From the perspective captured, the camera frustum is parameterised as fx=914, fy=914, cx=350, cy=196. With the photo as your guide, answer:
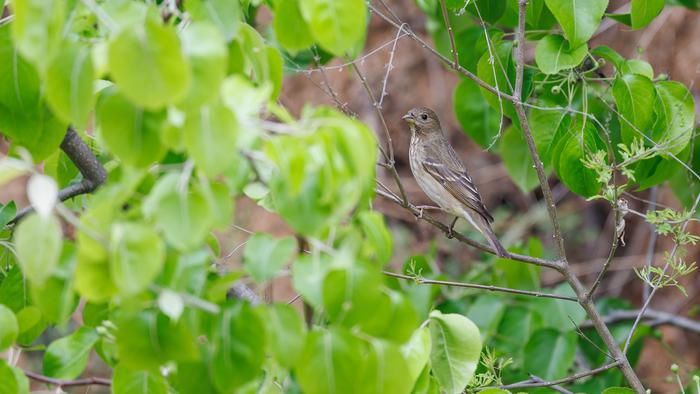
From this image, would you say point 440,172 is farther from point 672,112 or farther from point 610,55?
point 672,112

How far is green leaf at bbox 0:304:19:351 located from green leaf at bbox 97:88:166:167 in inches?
28.3

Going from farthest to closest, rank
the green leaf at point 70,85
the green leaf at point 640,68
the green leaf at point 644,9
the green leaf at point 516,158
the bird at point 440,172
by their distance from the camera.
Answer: the bird at point 440,172, the green leaf at point 516,158, the green leaf at point 640,68, the green leaf at point 644,9, the green leaf at point 70,85

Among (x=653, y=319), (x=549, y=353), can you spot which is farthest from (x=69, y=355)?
(x=653, y=319)

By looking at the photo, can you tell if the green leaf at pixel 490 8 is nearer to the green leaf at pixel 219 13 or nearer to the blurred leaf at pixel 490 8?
the blurred leaf at pixel 490 8

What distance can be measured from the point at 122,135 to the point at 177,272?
322mm

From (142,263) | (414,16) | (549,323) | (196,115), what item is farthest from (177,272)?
(414,16)

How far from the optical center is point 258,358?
202 centimetres

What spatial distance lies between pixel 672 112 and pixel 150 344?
2.72 meters

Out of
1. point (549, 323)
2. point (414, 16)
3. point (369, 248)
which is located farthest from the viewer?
point (414, 16)

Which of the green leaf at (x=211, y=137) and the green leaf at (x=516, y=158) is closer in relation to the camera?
the green leaf at (x=211, y=137)

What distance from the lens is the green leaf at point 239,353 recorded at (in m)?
2.02

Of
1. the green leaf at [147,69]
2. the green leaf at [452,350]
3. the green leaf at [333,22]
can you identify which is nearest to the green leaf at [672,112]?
the green leaf at [452,350]

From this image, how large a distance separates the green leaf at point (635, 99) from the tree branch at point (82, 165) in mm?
2121

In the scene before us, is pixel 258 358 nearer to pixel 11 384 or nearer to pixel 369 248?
pixel 369 248
